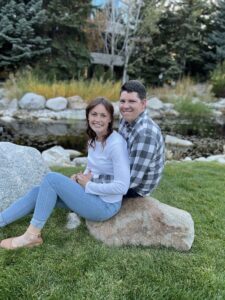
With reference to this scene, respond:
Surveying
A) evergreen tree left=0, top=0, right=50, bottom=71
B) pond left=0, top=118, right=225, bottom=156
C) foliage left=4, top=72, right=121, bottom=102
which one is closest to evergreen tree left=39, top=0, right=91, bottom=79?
evergreen tree left=0, top=0, right=50, bottom=71

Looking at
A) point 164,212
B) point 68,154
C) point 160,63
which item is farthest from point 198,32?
point 164,212

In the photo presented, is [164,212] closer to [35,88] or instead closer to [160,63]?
[35,88]

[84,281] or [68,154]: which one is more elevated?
[84,281]

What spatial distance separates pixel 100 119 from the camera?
2.42 m

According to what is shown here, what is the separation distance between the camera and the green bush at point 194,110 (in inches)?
410

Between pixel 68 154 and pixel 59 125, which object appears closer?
pixel 68 154

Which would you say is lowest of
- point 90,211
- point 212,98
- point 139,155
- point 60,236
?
point 212,98

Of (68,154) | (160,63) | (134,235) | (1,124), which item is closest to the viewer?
(134,235)

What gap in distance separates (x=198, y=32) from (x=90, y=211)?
15.6 metres

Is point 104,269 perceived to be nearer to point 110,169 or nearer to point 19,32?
point 110,169

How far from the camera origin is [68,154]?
6.00 m

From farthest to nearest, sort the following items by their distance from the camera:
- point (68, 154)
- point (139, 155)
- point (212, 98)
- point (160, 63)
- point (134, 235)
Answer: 1. point (160, 63)
2. point (212, 98)
3. point (68, 154)
4. point (134, 235)
5. point (139, 155)

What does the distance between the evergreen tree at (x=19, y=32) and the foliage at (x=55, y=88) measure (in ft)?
4.11

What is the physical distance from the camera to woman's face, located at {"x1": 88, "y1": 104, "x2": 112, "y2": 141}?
2.41m
